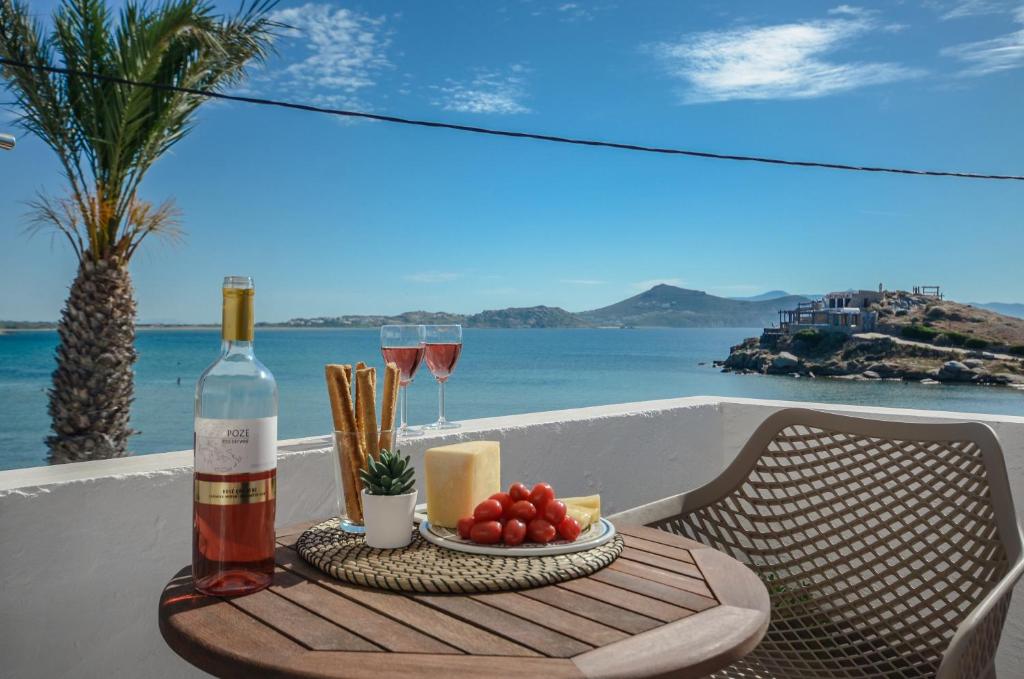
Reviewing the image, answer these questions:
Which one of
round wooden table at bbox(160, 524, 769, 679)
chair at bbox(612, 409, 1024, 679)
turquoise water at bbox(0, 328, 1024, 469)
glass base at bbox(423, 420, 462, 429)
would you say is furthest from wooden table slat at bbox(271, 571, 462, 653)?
turquoise water at bbox(0, 328, 1024, 469)

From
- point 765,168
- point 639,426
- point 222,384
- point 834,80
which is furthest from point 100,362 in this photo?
point 765,168

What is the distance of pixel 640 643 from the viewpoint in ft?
2.98

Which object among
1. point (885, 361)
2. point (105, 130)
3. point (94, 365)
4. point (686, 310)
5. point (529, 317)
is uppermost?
point (105, 130)

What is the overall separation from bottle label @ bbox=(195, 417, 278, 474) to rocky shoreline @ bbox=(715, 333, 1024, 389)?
28.9 meters

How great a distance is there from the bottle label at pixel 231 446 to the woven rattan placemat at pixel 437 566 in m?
0.21

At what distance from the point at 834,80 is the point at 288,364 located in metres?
34.9

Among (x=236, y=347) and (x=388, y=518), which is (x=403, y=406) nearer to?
(x=388, y=518)

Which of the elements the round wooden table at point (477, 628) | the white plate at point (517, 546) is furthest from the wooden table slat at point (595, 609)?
the white plate at point (517, 546)

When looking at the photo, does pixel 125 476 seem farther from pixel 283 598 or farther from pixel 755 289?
pixel 755 289

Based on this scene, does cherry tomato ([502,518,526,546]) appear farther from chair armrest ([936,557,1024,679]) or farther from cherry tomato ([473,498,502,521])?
chair armrest ([936,557,1024,679])

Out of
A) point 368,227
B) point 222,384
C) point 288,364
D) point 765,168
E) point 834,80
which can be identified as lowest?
point 288,364

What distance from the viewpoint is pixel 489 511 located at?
1.26 m

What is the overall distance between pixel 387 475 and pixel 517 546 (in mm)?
Result: 215

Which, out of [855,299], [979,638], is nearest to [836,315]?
[855,299]
